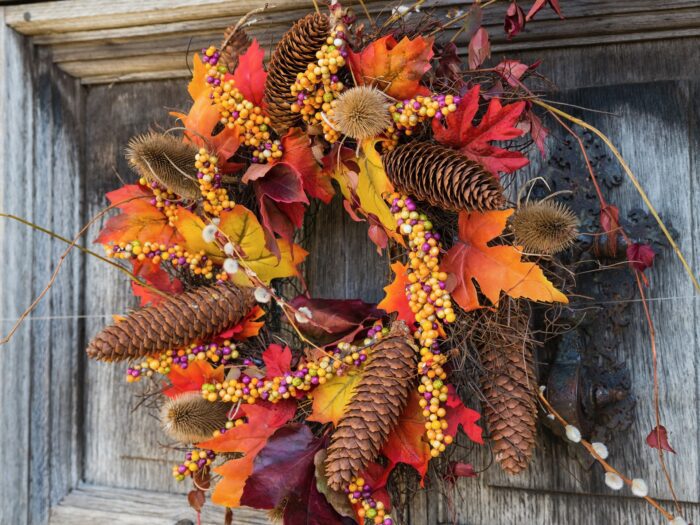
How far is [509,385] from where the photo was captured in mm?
756

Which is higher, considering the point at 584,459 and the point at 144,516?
the point at 584,459

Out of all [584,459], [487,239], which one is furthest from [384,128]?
[584,459]

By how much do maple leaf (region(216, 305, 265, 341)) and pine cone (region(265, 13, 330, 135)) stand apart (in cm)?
26

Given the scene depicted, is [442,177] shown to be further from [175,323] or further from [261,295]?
[175,323]

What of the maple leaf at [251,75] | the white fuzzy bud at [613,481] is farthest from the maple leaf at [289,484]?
the maple leaf at [251,75]

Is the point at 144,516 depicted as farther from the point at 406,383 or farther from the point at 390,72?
the point at 390,72

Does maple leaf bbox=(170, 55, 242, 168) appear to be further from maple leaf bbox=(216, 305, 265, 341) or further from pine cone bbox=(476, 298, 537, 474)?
pine cone bbox=(476, 298, 537, 474)

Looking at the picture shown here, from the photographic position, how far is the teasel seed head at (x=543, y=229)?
70 cm

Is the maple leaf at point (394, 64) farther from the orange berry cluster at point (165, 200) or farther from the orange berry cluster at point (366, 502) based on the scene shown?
the orange berry cluster at point (366, 502)

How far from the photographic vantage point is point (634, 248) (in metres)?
0.77

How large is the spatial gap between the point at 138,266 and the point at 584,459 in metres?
0.73

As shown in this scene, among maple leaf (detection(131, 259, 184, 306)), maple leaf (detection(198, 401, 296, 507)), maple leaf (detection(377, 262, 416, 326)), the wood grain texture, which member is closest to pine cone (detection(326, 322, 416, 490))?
maple leaf (detection(377, 262, 416, 326))

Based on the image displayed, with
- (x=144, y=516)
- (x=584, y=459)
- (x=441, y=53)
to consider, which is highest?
(x=441, y=53)

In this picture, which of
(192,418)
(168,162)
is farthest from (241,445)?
(168,162)
